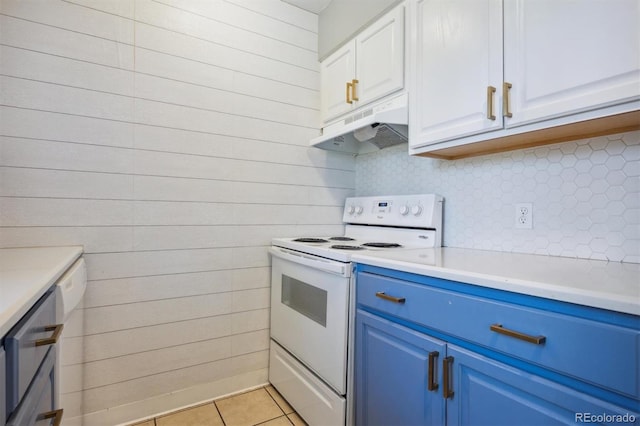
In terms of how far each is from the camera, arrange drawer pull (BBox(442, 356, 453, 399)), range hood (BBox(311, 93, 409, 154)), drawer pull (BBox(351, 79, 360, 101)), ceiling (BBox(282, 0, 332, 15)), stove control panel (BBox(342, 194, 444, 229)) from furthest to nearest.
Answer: ceiling (BBox(282, 0, 332, 15)) < drawer pull (BBox(351, 79, 360, 101)) < stove control panel (BBox(342, 194, 444, 229)) < range hood (BBox(311, 93, 409, 154)) < drawer pull (BBox(442, 356, 453, 399))

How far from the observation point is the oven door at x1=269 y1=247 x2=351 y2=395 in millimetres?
1435

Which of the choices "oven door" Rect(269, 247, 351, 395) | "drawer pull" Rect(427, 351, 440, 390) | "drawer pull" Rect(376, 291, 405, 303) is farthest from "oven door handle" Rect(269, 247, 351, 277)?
"drawer pull" Rect(427, 351, 440, 390)

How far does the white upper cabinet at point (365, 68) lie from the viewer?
1.67m

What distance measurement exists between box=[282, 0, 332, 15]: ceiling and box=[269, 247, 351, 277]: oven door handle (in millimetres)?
1675

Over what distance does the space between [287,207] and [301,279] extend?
0.60 metres

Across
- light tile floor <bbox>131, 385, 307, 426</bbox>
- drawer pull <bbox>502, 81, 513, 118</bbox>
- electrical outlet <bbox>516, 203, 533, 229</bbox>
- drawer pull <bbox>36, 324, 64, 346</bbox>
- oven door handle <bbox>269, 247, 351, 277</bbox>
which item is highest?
drawer pull <bbox>502, 81, 513, 118</bbox>

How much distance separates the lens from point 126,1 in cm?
167

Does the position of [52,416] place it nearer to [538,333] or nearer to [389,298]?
[389,298]

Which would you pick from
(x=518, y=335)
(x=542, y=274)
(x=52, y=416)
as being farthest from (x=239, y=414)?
(x=542, y=274)

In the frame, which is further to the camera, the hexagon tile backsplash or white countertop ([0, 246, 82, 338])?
the hexagon tile backsplash

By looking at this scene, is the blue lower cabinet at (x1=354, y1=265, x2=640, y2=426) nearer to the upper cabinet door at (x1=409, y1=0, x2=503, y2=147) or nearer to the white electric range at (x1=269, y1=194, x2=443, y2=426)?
the white electric range at (x1=269, y1=194, x2=443, y2=426)

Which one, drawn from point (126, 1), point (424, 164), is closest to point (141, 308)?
point (126, 1)

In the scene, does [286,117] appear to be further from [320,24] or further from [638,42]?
[638,42]

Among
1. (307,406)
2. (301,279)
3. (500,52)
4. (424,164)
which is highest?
(500,52)
